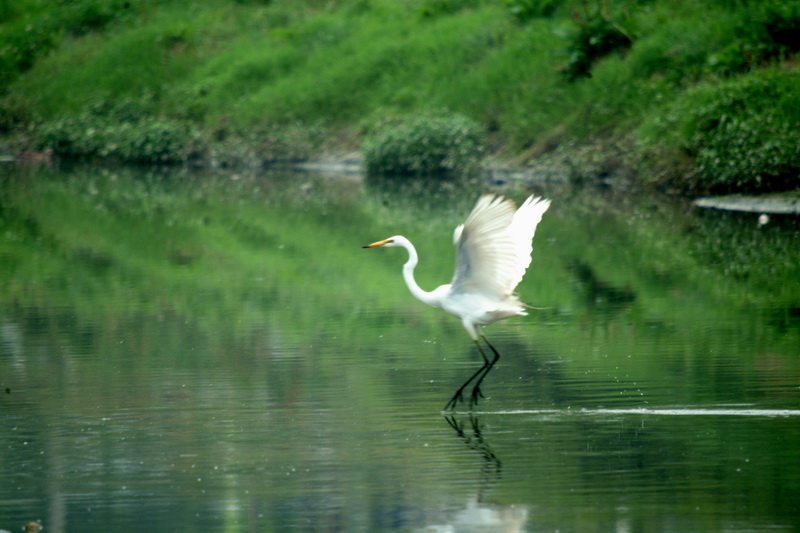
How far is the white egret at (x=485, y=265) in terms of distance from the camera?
8008mm

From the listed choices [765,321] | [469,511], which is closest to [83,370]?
[469,511]

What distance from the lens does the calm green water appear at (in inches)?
241

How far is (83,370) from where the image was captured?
9641mm

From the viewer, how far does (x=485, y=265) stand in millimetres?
8430

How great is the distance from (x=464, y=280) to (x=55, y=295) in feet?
21.3

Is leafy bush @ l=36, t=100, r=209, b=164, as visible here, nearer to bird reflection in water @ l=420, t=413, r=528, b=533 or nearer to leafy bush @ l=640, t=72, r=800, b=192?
leafy bush @ l=640, t=72, r=800, b=192

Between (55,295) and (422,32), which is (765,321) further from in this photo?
(422,32)

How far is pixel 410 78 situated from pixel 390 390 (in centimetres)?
2629

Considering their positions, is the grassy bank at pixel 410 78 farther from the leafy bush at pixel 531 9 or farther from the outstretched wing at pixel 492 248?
the outstretched wing at pixel 492 248

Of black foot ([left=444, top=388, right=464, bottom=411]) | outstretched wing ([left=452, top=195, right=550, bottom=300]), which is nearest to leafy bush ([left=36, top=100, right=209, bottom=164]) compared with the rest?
outstretched wing ([left=452, top=195, right=550, bottom=300])

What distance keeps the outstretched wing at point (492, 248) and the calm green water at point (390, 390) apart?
28.5 inches

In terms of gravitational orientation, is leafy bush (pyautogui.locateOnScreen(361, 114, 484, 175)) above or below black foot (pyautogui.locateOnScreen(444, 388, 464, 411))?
below

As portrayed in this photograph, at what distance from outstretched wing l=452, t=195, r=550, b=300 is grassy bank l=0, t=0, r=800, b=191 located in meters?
11.7

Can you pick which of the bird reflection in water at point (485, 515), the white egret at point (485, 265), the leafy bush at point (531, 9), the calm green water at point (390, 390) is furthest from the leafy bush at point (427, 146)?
the bird reflection in water at point (485, 515)
